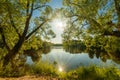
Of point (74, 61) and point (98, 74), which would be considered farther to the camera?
point (74, 61)

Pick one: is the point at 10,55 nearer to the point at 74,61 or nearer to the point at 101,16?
the point at 101,16

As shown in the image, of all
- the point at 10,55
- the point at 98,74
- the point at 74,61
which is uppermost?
the point at 98,74

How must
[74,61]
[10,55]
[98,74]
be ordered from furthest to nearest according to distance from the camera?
1. [74,61]
2. [10,55]
3. [98,74]

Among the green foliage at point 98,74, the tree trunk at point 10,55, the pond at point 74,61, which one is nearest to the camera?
the green foliage at point 98,74

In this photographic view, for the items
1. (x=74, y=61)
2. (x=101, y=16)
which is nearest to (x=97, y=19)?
(x=101, y=16)

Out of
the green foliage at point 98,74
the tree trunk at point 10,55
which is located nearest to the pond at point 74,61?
the green foliage at point 98,74

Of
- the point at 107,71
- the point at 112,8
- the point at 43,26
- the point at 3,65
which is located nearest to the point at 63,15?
the point at 43,26

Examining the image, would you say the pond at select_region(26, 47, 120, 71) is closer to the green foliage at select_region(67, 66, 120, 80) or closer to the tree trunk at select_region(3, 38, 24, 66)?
the green foliage at select_region(67, 66, 120, 80)

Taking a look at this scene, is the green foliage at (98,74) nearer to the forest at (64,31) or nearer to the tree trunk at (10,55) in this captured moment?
the forest at (64,31)

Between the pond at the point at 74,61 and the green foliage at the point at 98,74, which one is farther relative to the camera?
the pond at the point at 74,61

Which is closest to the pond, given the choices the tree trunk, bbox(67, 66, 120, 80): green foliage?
bbox(67, 66, 120, 80): green foliage

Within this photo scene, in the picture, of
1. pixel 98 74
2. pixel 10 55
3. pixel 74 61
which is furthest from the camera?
pixel 74 61

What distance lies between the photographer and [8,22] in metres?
19.7

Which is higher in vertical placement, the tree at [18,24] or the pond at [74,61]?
the tree at [18,24]
